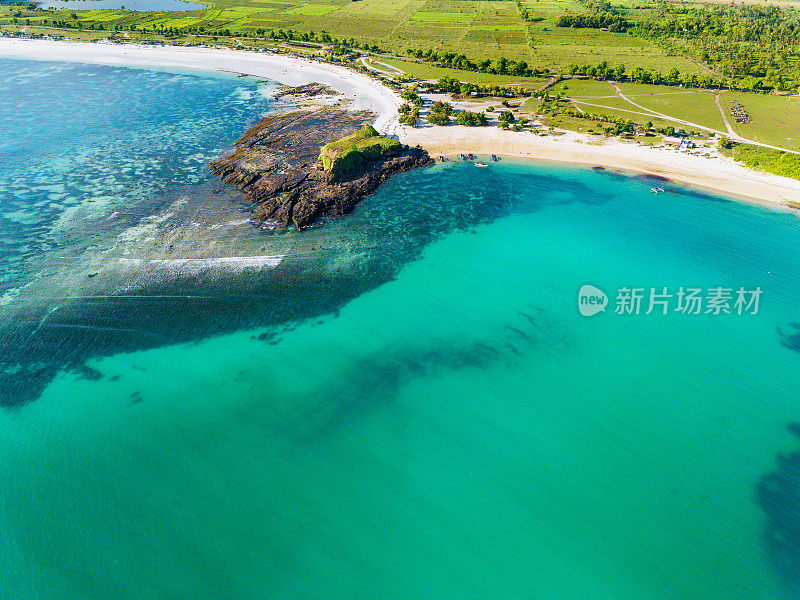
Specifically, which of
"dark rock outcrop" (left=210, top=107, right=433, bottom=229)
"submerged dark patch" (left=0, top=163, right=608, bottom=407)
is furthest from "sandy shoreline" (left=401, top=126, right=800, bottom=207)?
"submerged dark patch" (left=0, top=163, right=608, bottom=407)

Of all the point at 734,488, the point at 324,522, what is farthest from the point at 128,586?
the point at 734,488

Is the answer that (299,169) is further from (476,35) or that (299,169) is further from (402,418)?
(476,35)

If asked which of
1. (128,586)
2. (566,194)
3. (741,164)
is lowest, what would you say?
(128,586)

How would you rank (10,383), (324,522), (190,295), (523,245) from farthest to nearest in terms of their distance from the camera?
1. (523,245)
2. (190,295)
3. (10,383)
4. (324,522)

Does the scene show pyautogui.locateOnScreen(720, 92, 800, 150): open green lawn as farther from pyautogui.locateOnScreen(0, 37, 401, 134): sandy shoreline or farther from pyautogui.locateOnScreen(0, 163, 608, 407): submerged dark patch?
pyautogui.locateOnScreen(0, 37, 401, 134): sandy shoreline

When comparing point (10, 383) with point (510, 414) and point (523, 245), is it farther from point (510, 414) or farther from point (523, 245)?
point (523, 245)

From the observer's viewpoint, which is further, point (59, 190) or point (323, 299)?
point (59, 190)
